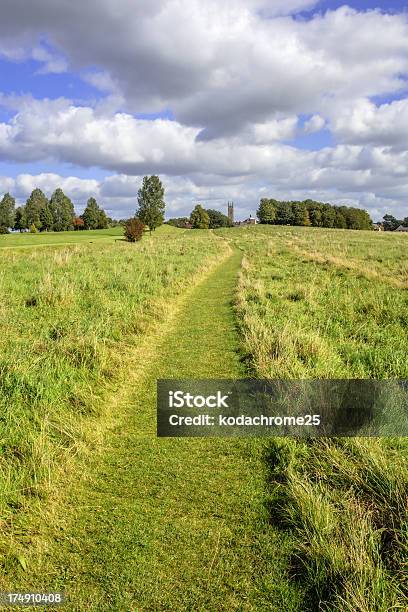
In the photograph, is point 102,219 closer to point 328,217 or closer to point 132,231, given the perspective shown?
point 132,231

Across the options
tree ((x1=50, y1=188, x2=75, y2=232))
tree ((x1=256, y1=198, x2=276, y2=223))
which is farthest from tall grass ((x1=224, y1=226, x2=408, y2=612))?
tree ((x1=256, y1=198, x2=276, y2=223))

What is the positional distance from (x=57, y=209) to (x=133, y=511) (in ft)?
343

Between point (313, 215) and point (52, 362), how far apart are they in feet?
426

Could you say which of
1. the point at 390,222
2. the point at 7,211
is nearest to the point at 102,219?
the point at 7,211

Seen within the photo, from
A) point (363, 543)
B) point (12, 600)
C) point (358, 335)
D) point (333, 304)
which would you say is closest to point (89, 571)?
point (12, 600)

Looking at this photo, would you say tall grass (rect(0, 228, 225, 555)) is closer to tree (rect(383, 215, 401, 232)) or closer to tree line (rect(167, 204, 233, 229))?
tree line (rect(167, 204, 233, 229))

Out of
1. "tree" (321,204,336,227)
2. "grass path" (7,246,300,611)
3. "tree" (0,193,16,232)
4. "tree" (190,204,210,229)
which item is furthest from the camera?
"tree" (190,204,210,229)

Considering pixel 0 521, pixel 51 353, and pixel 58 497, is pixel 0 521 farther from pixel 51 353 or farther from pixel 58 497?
pixel 51 353

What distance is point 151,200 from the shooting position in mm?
76562

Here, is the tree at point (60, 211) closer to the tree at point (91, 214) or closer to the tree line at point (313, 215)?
the tree at point (91, 214)

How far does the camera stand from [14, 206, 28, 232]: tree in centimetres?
9719

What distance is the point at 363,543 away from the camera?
3.04m

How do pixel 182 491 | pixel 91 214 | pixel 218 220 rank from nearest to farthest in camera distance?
pixel 182 491
pixel 91 214
pixel 218 220

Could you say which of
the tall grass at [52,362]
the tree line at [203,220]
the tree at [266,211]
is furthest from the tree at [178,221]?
the tall grass at [52,362]
